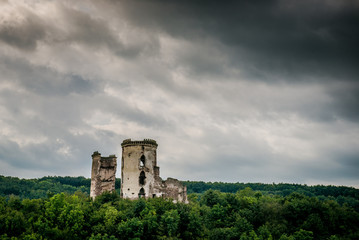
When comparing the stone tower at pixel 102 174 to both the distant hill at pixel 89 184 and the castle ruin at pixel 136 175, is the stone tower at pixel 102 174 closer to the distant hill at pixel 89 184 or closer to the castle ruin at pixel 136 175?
the castle ruin at pixel 136 175

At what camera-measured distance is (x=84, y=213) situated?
3878 cm

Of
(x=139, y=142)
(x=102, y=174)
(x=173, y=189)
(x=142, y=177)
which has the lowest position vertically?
(x=173, y=189)

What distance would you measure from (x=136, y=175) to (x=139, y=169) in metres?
0.85

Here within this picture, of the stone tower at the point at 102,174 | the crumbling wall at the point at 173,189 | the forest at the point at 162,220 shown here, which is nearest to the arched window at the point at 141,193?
the crumbling wall at the point at 173,189

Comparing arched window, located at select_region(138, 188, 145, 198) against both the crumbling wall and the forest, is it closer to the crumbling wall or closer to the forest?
the crumbling wall

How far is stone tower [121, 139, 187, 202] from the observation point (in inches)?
1857

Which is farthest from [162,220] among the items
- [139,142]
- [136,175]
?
[139,142]

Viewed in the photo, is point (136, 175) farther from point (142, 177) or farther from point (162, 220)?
point (162, 220)

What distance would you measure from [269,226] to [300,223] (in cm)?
532

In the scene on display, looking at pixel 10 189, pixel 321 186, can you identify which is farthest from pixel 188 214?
pixel 321 186

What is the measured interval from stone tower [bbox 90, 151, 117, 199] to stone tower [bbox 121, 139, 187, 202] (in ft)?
4.32

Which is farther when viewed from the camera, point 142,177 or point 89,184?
point 89,184

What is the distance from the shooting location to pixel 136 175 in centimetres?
4725

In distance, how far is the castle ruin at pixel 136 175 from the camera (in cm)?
4722
